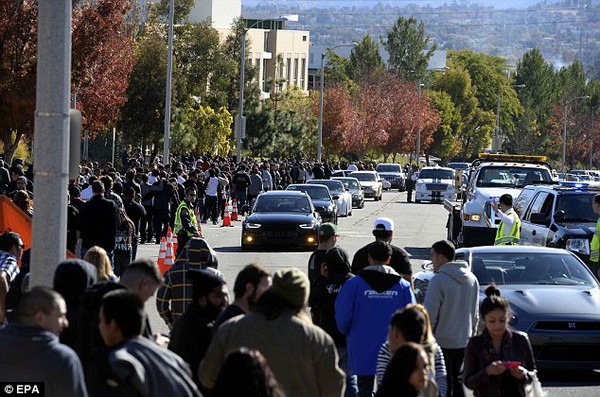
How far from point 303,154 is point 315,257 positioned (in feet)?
248

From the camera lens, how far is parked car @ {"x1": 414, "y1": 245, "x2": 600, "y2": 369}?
1418 cm

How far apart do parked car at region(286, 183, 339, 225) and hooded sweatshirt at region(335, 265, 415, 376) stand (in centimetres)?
2622

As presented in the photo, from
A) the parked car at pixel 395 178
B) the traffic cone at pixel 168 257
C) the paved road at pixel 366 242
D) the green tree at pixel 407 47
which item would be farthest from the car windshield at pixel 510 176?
the green tree at pixel 407 47

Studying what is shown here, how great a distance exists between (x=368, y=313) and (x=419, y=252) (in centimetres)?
2071

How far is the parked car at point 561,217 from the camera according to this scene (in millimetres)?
22875

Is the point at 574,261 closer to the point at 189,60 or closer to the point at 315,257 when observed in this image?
the point at 315,257

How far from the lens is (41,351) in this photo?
275 inches

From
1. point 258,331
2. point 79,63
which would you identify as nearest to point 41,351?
point 258,331

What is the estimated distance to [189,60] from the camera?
6781cm

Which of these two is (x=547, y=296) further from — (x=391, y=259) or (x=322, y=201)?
(x=322, y=201)

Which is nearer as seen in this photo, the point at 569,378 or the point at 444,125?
the point at 569,378

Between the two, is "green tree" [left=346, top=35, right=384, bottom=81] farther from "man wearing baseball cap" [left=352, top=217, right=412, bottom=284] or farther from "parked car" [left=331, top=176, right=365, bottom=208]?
"man wearing baseball cap" [left=352, top=217, right=412, bottom=284]

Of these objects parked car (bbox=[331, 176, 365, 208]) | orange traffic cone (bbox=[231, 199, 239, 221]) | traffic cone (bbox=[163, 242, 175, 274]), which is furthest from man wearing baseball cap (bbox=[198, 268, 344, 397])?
parked car (bbox=[331, 176, 365, 208])

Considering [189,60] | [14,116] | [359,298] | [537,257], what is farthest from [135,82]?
[359,298]
